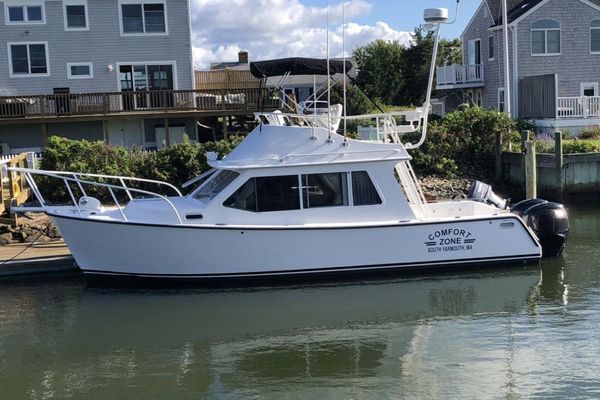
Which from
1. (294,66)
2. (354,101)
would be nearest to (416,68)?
(354,101)

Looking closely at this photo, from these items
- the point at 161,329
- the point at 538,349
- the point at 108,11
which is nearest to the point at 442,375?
the point at 538,349

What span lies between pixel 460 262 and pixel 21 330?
7218 millimetres

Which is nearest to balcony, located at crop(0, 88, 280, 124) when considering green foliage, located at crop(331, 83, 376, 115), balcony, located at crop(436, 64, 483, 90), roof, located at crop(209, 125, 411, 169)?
green foliage, located at crop(331, 83, 376, 115)

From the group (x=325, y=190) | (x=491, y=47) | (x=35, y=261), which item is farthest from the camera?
(x=491, y=47)

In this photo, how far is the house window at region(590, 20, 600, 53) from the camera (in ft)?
103

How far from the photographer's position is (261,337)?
33.6 ft

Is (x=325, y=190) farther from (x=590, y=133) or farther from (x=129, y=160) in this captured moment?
(x=590, y=133)

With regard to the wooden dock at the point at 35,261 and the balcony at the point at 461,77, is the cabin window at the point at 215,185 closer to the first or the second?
the wooden dock at the point at 35,261

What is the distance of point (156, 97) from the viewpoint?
26766 millimetres

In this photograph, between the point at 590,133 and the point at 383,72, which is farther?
the point at 383,72

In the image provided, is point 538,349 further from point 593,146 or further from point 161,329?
point 593,146

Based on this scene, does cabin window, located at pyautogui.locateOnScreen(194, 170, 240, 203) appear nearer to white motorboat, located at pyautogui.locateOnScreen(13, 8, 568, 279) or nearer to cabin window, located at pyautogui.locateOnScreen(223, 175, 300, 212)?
white motorboat, located at pyautogui.locateOnScreen(13, 8, 568, 279)

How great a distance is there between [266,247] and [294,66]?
367cm

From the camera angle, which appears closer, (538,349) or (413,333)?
(538,349)
